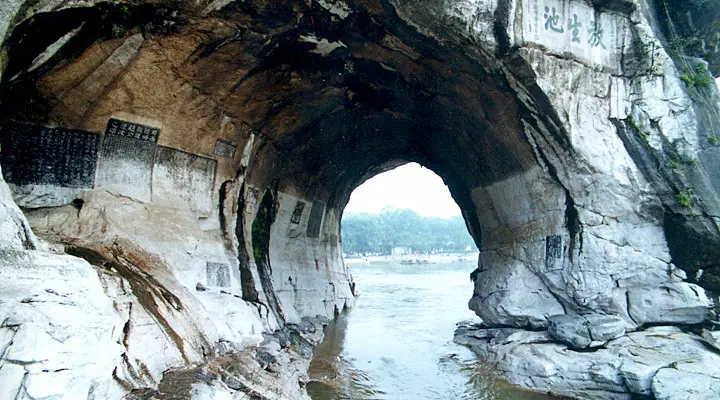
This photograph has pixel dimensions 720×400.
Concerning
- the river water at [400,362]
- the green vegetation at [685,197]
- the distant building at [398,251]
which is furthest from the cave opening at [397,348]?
the distant building at [398,251]

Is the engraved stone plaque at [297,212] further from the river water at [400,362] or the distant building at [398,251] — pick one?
the distant building at [398,251]

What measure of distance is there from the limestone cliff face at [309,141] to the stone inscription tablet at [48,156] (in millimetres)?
23

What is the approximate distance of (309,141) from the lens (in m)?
9.97

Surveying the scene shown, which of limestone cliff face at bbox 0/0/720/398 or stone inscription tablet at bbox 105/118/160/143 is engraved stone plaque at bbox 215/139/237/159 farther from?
stone inscription tablet at bbox 105/118/160/143

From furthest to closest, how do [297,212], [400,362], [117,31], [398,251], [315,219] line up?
[398,251] < [315,219] < [297,212] < [400,362] < [117,31]

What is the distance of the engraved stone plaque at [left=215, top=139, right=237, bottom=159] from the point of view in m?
7.78

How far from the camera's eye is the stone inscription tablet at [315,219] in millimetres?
12195

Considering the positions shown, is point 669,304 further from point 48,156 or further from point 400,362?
point 48,156

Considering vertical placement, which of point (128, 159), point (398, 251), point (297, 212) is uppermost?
point (128, 159)

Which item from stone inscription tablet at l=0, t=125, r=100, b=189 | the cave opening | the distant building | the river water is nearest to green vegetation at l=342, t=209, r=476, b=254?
the distant building

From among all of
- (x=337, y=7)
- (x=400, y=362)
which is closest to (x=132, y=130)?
(x=337, y=7)

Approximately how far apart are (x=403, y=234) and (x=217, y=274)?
53661 mm

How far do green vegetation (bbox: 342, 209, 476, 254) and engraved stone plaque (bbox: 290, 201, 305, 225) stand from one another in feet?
145

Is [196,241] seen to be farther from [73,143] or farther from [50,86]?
[50,86]
